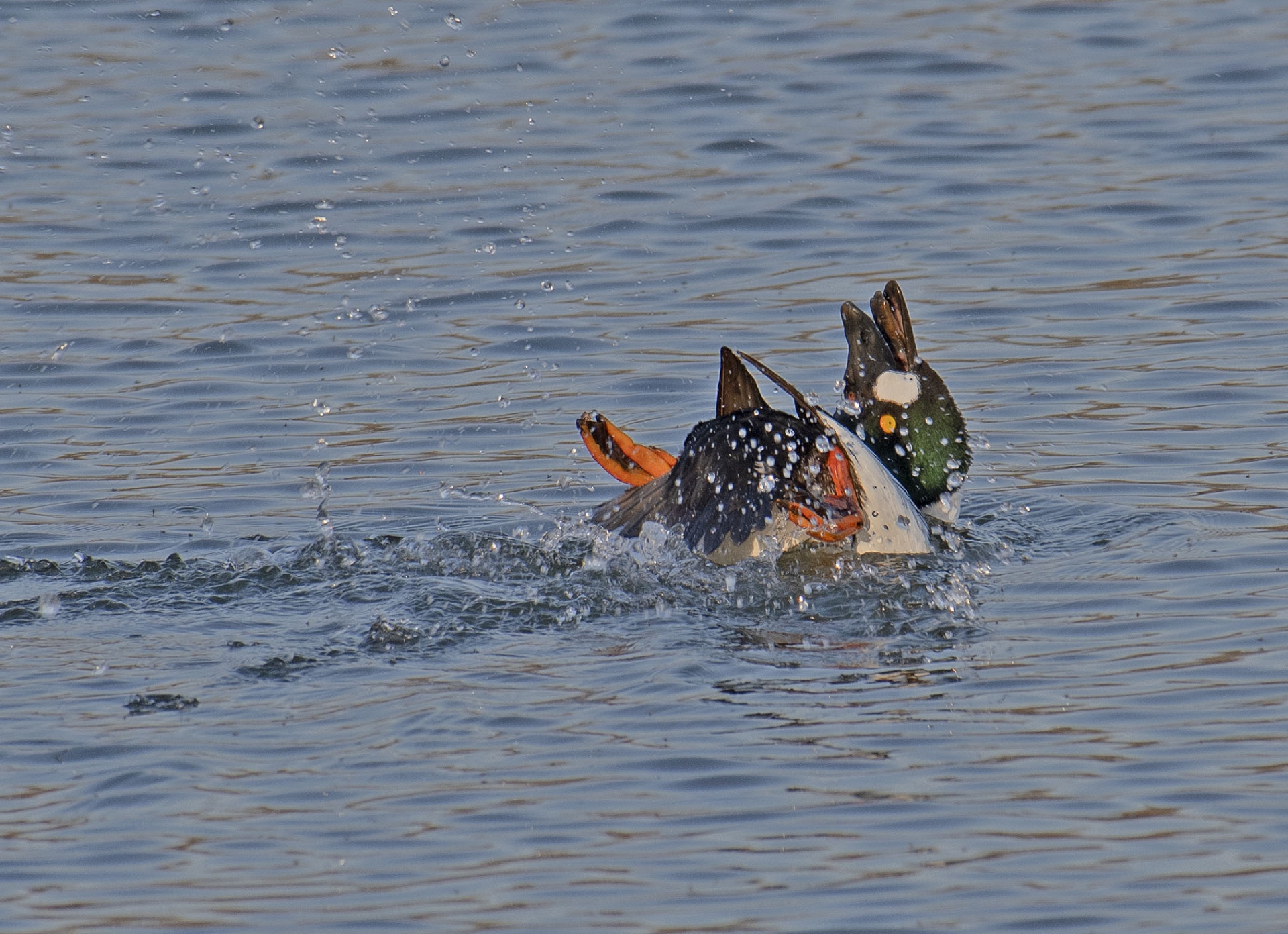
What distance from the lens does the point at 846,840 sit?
445 cm

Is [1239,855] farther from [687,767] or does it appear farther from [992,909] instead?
[687,767]

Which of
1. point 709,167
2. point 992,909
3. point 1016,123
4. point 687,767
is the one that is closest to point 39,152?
point 709,167

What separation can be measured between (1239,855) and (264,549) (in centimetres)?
365

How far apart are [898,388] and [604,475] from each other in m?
1.40

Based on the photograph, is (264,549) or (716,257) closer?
(264,549)

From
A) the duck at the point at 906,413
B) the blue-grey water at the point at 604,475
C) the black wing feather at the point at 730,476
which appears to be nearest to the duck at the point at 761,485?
the black wing feather at the point at 730,476

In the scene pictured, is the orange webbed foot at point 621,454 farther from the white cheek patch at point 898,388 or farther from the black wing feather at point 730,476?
the white cheek patch at point 898,388

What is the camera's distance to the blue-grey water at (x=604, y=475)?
447 cm

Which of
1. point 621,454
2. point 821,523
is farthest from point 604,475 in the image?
point 821,523

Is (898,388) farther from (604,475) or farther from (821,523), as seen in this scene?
(604,475)

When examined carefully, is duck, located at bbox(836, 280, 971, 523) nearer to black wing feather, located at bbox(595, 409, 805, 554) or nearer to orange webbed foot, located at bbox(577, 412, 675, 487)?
orange webbed foot, located at bbox(577, 412, 675, 487)

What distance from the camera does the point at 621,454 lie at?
6770 millimetres

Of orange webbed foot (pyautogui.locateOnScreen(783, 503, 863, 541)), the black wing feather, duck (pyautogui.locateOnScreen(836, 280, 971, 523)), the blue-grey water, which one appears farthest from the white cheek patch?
the black wing feather

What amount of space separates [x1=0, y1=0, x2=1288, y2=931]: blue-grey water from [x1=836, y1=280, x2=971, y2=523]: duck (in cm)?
25
